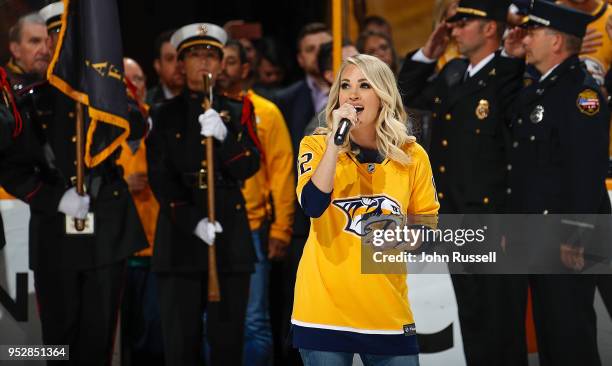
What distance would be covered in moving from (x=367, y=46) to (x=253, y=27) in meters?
0.81

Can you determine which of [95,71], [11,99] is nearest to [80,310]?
[11,99]

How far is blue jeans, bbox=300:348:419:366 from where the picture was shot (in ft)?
12.1

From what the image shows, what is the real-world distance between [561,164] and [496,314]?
88 centimetres

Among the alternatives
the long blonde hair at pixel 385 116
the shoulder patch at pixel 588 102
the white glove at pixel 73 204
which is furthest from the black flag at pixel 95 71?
the shoulder patch at pixel 588 102

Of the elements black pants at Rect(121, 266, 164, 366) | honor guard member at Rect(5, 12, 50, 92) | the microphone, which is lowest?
black pants at Rect(121, 266, 164, 366)

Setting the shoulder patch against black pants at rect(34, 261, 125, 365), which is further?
black pants at rect(34, 261, 125, 365)

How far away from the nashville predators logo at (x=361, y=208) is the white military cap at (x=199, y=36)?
2220 millimetres

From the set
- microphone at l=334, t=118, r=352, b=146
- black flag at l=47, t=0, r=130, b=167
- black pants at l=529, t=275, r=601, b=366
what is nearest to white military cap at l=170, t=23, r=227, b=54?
black flag at l=47, t=0, r=130, b=167

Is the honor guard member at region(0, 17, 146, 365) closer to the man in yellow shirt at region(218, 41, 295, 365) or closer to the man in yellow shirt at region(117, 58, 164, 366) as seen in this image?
the man in yellow shirt at region(218, 41, 295, 365)

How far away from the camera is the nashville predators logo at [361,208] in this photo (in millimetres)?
3754

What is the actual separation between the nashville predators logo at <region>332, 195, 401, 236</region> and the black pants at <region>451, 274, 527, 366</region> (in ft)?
6.08

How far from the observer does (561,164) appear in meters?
5.18

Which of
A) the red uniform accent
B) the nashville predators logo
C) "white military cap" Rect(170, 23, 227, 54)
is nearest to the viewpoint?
the nashville predators logo

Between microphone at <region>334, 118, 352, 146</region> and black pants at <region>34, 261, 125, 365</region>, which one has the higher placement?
microphone at <region>334, 118, 352, 146</region>
